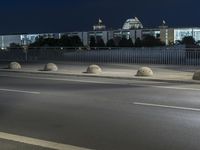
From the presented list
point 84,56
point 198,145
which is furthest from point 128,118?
point 84,56

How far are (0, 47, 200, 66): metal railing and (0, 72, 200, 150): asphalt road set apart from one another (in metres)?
12.1

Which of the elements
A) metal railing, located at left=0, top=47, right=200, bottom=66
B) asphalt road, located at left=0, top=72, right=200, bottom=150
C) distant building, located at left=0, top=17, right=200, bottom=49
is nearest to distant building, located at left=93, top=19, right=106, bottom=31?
distant building, located at left=0, top=17, right=200, bottom=49

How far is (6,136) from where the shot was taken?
903cm

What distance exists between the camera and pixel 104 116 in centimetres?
1123

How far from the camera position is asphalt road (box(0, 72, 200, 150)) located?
340 inches

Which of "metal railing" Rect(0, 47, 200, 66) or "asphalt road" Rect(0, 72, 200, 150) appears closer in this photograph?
"asphalt road" Rect(0, 72, 200, 150)

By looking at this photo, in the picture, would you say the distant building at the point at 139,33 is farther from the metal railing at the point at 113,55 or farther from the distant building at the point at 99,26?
the metal railing at the point at 113,55

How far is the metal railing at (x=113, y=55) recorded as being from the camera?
98.4 feet

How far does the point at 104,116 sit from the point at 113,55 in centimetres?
2327

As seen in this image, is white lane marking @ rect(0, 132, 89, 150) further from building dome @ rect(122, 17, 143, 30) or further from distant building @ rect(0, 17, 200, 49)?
building dome @ rect(122, 17, 143, 30)

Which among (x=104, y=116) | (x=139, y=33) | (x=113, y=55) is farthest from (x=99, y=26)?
(x=104, y=116)

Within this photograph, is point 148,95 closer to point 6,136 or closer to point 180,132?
point 180,132

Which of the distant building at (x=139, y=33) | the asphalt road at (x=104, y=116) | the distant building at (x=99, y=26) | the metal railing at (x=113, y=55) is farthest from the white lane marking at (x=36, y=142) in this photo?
the distant building at (x=99, y=26)

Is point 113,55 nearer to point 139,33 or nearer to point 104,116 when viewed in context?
point 104,116
